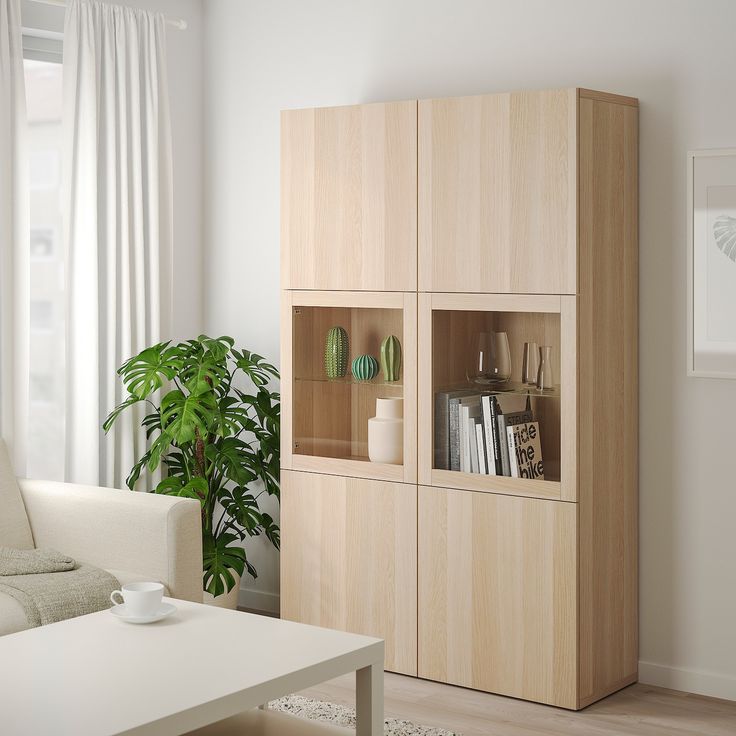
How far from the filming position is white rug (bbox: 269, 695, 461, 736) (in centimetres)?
338

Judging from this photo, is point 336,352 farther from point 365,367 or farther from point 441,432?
point 441,432

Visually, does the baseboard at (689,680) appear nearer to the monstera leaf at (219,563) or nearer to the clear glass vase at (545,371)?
the clear glass vase at (545,371)

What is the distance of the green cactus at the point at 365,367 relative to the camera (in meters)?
3.98

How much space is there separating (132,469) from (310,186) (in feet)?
4.42

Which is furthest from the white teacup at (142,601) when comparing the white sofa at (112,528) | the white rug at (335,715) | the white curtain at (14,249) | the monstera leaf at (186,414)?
the white curtain at (14,249)

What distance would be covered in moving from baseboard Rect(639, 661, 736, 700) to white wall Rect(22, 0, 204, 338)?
92.2 inches

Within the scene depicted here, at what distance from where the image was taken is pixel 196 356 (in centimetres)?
437

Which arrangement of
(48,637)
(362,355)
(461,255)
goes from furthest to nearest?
(362,355) → (461,255) → (48,637)

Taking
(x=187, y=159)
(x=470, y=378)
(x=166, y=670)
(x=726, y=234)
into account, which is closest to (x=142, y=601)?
(x=166, y=670)

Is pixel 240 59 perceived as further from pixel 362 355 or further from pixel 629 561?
pixel 629 561

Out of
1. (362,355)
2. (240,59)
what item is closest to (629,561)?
(362,355)

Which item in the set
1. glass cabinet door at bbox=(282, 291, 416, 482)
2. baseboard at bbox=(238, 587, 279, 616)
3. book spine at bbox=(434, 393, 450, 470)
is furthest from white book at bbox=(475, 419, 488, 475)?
baseboard at bbox=(238, 587, 279, 616)

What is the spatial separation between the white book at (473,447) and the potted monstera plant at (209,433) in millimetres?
933

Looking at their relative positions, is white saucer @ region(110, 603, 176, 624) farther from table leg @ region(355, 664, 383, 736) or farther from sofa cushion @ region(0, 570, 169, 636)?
table leg @ region(355, 664, 383, 736)
